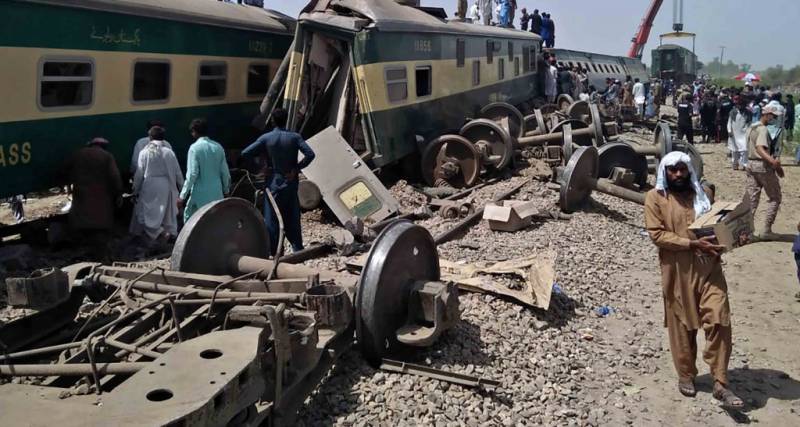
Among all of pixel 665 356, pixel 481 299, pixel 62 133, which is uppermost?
pixel 62 133

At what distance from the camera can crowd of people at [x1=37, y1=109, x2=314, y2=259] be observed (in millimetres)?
7555

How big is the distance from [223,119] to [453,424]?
28.1 feet

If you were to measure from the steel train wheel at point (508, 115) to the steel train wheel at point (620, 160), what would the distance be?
3432 mm

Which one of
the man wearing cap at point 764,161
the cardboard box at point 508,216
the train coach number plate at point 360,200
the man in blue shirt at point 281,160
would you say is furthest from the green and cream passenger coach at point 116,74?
the man wearing cap at point 764,161

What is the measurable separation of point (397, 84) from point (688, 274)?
312 inches

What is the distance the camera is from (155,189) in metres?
8.74

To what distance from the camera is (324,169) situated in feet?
31.4

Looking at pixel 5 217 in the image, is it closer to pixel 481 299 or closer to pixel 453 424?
pixel 481 299

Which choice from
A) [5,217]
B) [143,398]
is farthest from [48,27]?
[143,398]

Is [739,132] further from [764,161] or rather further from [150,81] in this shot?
[150,81]

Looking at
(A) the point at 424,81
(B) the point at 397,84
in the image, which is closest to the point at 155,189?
(B) the point at 397,84

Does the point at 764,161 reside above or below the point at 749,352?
above

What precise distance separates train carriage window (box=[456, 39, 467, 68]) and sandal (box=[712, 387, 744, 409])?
10.8 meters

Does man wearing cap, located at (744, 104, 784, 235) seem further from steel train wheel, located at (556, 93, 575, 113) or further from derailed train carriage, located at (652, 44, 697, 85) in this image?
derailed train carriage, located at (652, 44, 697, 85)
